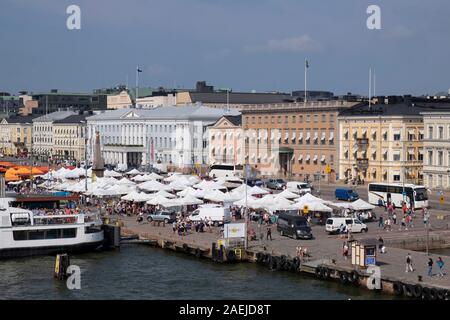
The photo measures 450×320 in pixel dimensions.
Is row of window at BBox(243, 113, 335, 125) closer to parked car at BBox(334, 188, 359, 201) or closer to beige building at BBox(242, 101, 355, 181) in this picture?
beige building at BBox(242, 101, 355, 181)

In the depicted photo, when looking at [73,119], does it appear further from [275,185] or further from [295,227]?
[295,227]

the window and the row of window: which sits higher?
the row of window

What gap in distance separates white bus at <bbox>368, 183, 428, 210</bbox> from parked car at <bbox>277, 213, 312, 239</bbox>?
606 inches

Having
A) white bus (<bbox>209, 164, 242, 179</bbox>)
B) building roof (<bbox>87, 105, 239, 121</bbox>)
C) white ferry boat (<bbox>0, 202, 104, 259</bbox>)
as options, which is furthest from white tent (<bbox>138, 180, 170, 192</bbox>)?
building roof (<bbox>87, 105, 239, 121</bbox>)

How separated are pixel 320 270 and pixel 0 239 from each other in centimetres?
1865

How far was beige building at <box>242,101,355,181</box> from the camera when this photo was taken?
3853 inches

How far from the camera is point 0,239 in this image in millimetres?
49469

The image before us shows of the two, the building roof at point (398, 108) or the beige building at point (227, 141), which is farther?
the beige building at point (227, 141)

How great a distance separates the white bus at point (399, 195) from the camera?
217 feet

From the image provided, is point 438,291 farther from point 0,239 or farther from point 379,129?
point 379,129

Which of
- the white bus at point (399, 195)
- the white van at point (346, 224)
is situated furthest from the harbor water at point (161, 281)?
the white bus at point (399, 195)

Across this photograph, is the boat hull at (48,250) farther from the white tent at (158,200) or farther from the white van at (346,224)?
the white van at (346,224)

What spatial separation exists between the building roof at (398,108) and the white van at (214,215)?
32.2 metres
